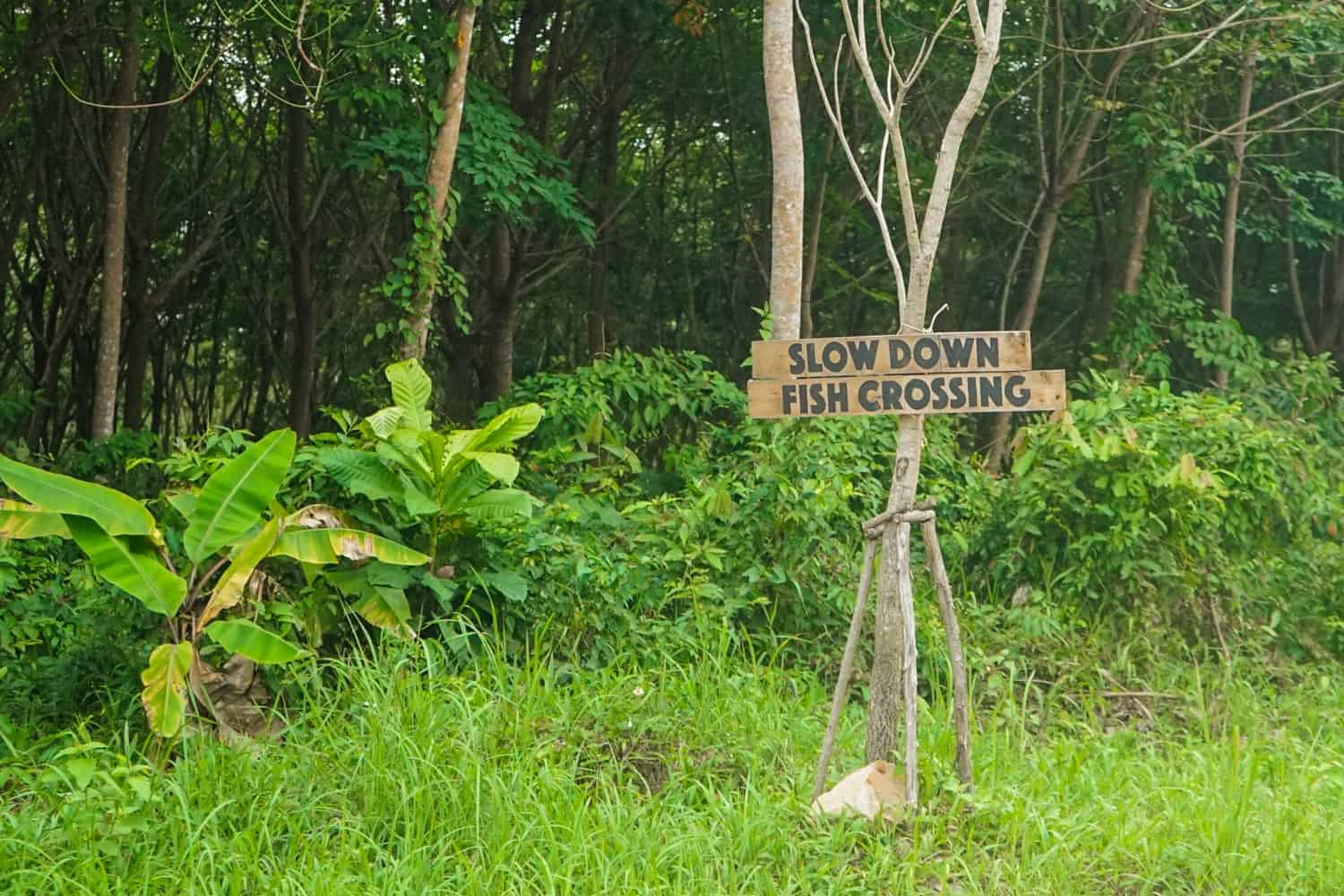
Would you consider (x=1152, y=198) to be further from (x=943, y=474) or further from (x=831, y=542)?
(x=831, y=542)

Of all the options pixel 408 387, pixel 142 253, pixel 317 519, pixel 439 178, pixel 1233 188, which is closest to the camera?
pixel 317 519

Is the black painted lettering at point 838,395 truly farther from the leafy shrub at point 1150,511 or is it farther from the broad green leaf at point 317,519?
the leafy shrub at point 1150,511

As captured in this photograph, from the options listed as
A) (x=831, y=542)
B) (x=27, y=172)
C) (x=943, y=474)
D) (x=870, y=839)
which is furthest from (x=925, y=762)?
(x=27, y=172)

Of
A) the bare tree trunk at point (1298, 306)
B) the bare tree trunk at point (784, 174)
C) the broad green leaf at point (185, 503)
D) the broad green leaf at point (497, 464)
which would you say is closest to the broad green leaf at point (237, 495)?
the broad green leaf at point (185, 503)

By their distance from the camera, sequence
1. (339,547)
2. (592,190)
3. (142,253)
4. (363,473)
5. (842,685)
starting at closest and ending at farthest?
1. (842,685)
2. (339,547)
3. (363,473)
4. (142,253)
5. (592,190)

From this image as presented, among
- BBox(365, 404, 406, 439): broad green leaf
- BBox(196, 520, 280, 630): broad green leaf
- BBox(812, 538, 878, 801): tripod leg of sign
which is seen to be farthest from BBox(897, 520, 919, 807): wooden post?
BBox(365, 404, 406, 439): broad green leaf

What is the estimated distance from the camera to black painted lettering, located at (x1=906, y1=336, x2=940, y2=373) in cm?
442

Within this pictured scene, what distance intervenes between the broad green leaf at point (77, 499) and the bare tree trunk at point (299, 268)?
7217mm

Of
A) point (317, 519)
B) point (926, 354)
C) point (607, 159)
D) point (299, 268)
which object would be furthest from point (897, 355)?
point (607, 159)

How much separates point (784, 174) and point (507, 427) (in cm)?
245

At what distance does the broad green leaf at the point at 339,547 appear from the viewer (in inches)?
195

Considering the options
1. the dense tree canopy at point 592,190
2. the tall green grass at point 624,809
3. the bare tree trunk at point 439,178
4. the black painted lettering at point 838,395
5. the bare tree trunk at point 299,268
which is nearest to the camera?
the tall green grass at point 624,809

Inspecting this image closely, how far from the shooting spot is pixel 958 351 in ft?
14.5

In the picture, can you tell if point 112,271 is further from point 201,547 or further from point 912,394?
point 912,394
